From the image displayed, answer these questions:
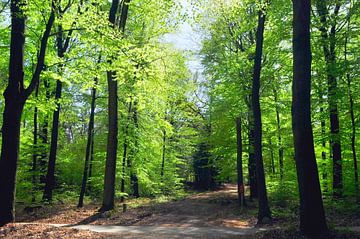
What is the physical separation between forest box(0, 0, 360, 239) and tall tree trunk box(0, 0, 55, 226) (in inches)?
1.3

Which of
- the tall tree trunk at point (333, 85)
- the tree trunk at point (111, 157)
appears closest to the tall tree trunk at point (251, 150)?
the tall tree trunk at point (333, 85)

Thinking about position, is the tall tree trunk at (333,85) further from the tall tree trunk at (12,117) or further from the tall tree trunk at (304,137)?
the tall tree trunk at (12,117)

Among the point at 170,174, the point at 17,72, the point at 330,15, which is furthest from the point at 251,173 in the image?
the point at 17,72

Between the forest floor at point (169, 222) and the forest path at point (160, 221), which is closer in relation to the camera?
the forest floor at point (169, 222)

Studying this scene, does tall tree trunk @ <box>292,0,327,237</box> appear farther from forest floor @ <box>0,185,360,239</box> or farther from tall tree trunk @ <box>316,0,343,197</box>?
tall tree trunk @ <box>316,0,343,197</box>

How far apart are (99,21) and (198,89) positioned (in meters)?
21.0

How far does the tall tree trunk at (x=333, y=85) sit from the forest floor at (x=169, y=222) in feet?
7.44

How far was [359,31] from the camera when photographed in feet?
44.7

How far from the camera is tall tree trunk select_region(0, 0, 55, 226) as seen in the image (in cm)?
1020

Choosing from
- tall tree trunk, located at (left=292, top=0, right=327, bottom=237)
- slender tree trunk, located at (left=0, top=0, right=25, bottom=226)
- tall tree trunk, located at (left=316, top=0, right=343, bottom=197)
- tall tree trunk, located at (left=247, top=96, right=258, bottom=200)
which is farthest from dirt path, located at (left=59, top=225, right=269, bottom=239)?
tall tree trunk, located at (left=247, top=96, right=258, bottom=200)

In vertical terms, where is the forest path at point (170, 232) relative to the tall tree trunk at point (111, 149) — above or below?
below

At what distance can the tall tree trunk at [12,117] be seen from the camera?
33.4 feet

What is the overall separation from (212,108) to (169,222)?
30.4 ft

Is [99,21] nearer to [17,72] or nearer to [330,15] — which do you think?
[17,72]
